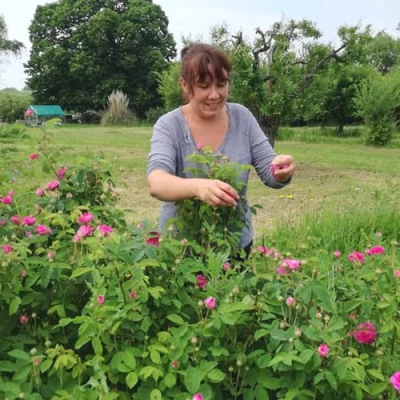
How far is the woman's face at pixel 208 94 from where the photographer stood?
1735mm

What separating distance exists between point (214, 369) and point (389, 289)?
1.54 feet

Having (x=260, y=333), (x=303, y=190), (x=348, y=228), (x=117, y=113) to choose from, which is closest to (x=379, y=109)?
(x=303, y=190)

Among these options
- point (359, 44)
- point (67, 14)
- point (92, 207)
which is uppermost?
point (67, 14)

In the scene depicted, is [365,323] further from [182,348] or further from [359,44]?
[359,44]

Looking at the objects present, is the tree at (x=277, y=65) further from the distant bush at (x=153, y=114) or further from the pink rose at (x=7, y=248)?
the distant bush at (x=153, y=114)

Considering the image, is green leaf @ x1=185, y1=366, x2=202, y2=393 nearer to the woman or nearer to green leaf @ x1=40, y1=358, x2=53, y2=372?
green leaf @ x1=40, y1=358, x2=53, y2=372

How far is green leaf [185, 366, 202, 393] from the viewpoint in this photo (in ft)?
3.67

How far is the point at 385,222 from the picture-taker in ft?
13.3

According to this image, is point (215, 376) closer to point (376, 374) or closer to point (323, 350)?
point (323, 350)

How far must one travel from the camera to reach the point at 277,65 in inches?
408

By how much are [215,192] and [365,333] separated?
0.48m

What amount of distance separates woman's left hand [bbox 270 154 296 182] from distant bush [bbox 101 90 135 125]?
103ft

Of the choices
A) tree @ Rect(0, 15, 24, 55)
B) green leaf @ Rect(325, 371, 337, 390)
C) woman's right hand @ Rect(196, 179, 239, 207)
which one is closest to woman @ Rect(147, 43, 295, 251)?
woman's right hand @ Rect(196, 179, 239, 207)

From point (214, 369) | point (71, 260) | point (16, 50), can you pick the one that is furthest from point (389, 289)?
point (16, 50)
